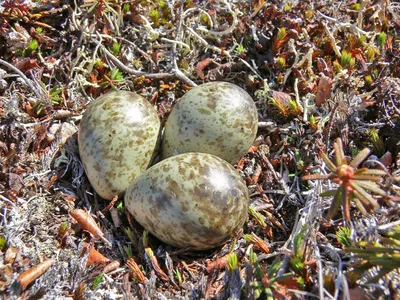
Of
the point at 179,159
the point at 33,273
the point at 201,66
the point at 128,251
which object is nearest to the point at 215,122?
the point at 179,159

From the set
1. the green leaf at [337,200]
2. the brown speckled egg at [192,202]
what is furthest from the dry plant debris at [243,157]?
the brown speckled egg at [192,202]

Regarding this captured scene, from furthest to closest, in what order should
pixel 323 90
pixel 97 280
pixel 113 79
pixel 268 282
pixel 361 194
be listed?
pixel 113 79 → pixel 323 90 → pixel 97 280 → pixel 268 282 → pixel 361 194

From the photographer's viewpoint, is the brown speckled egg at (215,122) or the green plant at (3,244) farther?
the brown speckled egg at (215,122)

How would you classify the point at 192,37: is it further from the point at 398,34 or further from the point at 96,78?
the point at 398,34

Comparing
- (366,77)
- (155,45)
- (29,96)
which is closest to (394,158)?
(366,77)

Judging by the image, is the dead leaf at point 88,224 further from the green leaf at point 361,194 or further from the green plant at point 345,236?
the green leaf at point 361,194

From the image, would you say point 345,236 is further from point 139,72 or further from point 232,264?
point 139,72
